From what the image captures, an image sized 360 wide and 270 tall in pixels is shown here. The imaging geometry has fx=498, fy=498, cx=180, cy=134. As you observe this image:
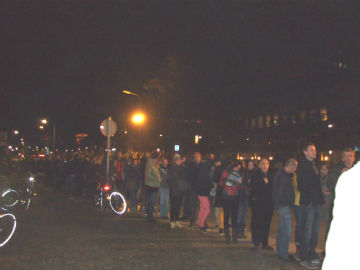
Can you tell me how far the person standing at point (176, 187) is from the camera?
1186 cm

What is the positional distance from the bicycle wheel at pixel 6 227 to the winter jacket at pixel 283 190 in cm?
491

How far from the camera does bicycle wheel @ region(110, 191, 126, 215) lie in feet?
47.4

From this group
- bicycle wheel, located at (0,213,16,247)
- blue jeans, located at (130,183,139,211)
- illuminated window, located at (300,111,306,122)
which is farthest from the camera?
illuminated window, located at (300,111,306,122)

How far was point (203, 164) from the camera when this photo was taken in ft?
37.8

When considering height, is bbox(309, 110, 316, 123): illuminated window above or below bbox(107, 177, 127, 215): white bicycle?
above

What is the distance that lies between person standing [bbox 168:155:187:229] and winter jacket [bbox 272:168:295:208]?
3.89 metres

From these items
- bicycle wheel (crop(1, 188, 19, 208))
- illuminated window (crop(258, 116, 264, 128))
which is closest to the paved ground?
bicycle wheel (crop(1, 188, 19, 208))

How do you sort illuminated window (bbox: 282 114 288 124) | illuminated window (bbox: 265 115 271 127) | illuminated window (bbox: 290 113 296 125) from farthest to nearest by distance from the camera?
illuminated window (bbox: 265 115 271 127) → illuminated window (bbox: 282 114 288 124) → illuminated window (bbox: 290 113 296 125)

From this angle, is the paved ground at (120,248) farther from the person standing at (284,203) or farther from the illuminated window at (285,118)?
the illuminated window at (285,118)

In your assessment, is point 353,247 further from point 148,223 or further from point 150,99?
point 150,99

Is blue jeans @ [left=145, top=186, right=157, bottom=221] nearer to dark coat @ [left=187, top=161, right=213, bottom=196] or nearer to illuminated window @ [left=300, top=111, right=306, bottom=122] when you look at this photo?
dark coat @ [left=187, top=161, right=213, bottom=196]

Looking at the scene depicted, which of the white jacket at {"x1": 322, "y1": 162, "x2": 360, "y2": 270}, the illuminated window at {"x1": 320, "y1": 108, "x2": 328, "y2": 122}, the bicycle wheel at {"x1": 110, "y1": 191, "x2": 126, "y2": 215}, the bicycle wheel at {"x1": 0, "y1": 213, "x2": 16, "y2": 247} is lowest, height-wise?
the bicycle wheel at {"x1": 0, "y1": 213, "x2": 16, "y2": 247}

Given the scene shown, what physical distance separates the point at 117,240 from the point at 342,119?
4359 centimetres

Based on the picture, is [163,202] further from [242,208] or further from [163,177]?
[242,208]
